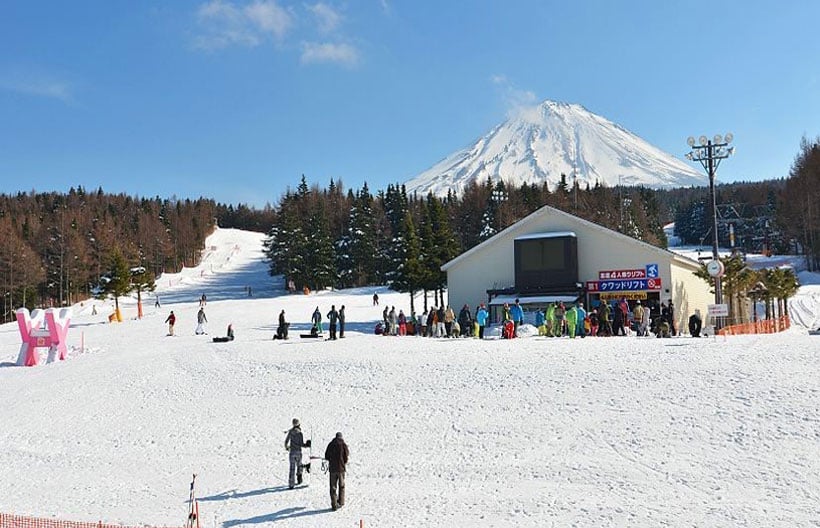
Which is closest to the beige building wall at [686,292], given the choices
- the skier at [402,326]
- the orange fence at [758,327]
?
the orange fence at [758,327]

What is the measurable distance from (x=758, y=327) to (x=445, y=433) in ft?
58.5

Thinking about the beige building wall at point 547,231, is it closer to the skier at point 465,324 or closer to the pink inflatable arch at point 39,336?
the skier at point 465,324

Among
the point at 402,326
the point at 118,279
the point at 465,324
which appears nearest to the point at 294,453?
the point at 465,324

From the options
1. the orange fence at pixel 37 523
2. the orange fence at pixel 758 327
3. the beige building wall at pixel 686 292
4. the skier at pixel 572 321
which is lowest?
the orange fence at pixel 37 523

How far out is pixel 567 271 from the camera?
38469 mm

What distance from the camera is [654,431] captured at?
1347 cm

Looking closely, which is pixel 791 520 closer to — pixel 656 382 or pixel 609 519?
pixel 609 519

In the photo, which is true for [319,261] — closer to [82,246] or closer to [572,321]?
[82,246]

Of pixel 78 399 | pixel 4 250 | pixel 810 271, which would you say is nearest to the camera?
pixel 78 399

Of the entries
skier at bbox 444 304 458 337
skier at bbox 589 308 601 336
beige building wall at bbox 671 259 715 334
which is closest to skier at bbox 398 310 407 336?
skier at bbox 444 304 458 337

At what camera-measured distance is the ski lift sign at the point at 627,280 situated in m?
36.6

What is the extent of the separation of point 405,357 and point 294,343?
22.9 ft

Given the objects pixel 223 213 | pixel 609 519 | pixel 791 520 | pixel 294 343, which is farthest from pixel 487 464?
pixel 223 213

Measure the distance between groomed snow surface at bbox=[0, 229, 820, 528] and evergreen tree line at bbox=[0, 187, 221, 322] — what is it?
32.1m
